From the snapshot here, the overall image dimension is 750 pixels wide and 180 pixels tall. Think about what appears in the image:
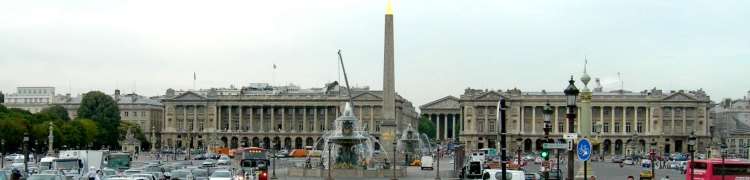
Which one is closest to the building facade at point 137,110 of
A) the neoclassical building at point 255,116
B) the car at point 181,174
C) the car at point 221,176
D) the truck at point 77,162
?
the neoclassical building at point 255,116

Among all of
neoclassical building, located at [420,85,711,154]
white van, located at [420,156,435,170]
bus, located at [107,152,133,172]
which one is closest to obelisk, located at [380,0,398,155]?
white van, located at [420,156,435,170]

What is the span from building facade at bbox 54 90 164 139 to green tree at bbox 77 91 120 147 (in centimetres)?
2082

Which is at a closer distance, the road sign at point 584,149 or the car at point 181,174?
the road sign at point 584,149

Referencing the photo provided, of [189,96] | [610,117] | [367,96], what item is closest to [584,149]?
[610,117]

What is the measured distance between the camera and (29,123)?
116562 millimetres

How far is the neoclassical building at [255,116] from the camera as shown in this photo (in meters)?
171

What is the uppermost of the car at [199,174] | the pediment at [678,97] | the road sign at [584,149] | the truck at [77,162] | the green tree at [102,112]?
the pediment at [678,97]

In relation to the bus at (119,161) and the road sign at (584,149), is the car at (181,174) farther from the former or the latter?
the road sign at (584,149)

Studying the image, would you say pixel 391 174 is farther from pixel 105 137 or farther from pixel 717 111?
pixel 717 111

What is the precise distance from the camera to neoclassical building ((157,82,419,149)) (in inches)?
6727

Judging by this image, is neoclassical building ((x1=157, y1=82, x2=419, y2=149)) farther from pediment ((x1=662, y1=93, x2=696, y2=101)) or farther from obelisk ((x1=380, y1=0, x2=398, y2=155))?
obelisk ((x1=380, y1=0, x2=398, y2=155))

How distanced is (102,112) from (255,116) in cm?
2631

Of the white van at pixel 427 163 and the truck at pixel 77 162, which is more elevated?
the truck at pixel 77 162

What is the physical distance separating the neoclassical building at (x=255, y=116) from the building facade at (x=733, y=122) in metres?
45.1
